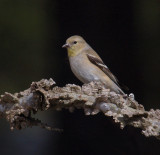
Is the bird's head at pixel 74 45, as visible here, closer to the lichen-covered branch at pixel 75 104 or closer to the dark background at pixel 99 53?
the dark background at pixel 99 53

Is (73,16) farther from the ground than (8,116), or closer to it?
farther from the ground

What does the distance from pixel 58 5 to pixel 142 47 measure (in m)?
1.43

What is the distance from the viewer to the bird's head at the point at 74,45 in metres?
5.02

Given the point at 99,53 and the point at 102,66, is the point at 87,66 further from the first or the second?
the point at 99,53

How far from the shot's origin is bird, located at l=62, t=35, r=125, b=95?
185 inches

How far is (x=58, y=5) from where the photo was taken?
231 inches

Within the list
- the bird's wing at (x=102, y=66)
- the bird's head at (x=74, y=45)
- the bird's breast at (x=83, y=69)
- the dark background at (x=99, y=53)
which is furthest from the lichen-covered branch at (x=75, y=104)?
the bird's head at (x=74, y=45)

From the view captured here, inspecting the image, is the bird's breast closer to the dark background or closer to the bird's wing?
the bird's wing

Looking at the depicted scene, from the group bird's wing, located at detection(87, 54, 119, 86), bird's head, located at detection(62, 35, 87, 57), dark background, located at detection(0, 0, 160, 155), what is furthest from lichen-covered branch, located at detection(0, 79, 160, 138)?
bird's head, located at detection(62, 35, 87, 57)

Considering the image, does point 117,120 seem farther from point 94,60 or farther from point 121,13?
point 121,13

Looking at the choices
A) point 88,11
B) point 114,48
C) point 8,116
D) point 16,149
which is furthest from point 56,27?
point 8,116

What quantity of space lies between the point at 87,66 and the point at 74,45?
1.47ft

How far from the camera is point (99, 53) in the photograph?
531cm

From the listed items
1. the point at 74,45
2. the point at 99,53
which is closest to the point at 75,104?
the point at 74,45
